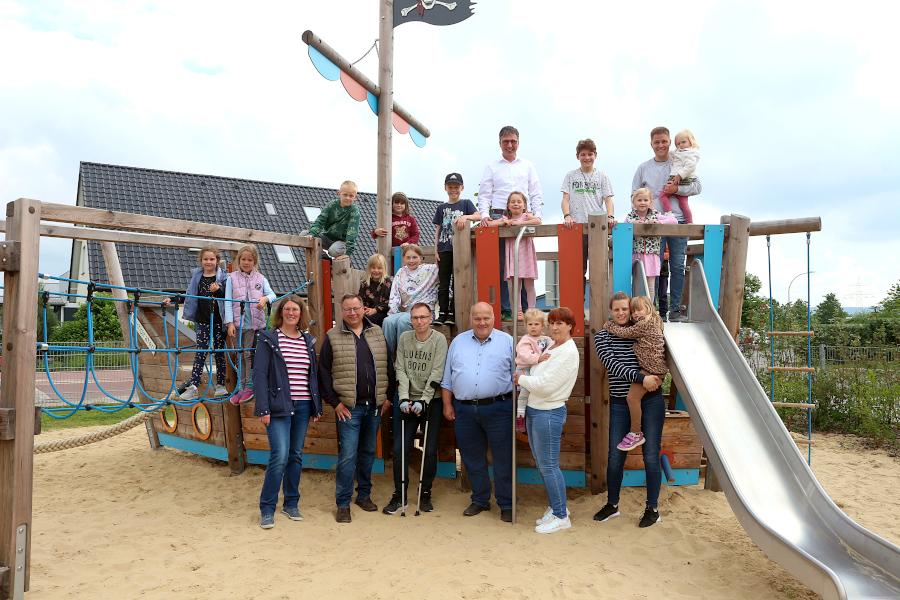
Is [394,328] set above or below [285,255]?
below

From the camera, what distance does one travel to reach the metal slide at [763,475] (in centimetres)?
354

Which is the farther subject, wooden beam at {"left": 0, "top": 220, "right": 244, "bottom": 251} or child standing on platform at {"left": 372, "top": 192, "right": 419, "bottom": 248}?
child standing on platform at {"left": 372, "top": 192, "right": 419, "bottom": 248}

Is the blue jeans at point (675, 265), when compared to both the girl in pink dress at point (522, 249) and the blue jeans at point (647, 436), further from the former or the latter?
the blue jeans at point (647, 436)

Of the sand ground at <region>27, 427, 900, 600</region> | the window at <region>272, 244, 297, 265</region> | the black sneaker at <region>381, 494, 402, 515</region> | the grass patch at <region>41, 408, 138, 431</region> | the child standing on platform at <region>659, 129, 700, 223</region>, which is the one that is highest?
the window at <region>272, 244, 297, 265</region>

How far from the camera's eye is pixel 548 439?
4.79 metres

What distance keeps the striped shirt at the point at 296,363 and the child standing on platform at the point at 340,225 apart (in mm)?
1541

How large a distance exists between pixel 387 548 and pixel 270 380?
1.52 metres

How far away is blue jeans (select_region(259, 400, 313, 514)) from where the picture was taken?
501 cm

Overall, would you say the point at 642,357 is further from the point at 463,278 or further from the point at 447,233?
the point at 447,233

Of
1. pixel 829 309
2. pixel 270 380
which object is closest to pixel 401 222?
pixel 270 380

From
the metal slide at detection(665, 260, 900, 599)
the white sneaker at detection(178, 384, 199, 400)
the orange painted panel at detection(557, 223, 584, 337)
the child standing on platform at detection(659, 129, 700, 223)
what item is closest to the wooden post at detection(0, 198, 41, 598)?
the white sneaker at detection(178, 384, 199, 400)

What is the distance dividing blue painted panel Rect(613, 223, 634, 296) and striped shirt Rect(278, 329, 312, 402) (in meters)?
2.62

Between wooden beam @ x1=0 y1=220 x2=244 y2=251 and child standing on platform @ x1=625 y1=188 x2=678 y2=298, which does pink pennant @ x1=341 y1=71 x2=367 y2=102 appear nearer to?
wooden beam @ x1=0 y1=220 x2=244 y2=251

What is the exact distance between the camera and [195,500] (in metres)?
6.17
